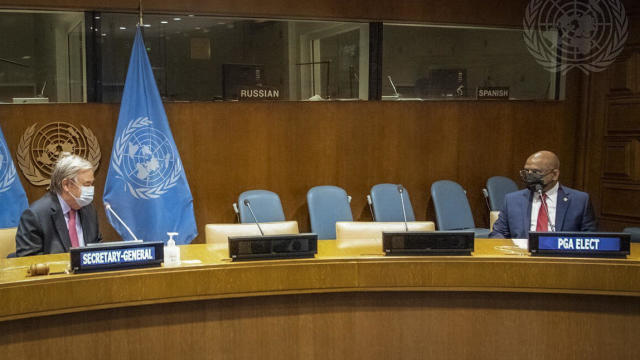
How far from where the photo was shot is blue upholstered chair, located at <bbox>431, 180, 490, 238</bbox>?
569cm

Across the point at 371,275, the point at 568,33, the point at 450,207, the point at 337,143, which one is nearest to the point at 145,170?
the point at 337,143

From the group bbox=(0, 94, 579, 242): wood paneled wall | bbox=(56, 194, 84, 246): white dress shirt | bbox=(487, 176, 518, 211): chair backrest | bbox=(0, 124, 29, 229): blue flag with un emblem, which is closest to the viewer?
bbox=(56, 194, 84, 246): white dress shirt

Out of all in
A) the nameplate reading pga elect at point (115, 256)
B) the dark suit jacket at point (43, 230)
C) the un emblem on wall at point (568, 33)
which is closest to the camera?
the nameplate reading pga elect at point (115, 256)

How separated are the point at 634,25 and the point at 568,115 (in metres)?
1.03

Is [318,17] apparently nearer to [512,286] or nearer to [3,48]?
[3,48]

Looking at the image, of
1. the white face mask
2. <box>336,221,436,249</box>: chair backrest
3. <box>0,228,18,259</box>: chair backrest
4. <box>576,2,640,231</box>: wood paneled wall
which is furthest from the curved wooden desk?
<box>576,2,640,231</box>: wood paneled wall

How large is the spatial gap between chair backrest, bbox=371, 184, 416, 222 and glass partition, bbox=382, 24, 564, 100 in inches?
36.0

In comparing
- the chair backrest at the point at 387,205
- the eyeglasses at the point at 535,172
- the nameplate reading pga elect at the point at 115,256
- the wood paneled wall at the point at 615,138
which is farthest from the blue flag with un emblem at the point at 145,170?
the wood paneled wall at the point at 615,138

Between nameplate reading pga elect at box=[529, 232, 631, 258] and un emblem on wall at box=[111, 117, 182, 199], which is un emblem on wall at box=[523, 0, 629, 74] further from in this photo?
nameplate reading pga elect at box=[529, 232, 631, 258]

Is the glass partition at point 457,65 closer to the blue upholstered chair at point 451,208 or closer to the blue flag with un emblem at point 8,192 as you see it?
the blue upholstered chair at point 451,208

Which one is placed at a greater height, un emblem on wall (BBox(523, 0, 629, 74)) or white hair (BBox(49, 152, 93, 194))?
un emblem on wall (BBox(523, 0, 629, 74))

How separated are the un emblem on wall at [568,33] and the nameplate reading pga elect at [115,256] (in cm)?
485

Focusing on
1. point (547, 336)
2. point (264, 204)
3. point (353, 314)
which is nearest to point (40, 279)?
point (353, 314)

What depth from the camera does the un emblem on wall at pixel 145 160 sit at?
4.72 metres
